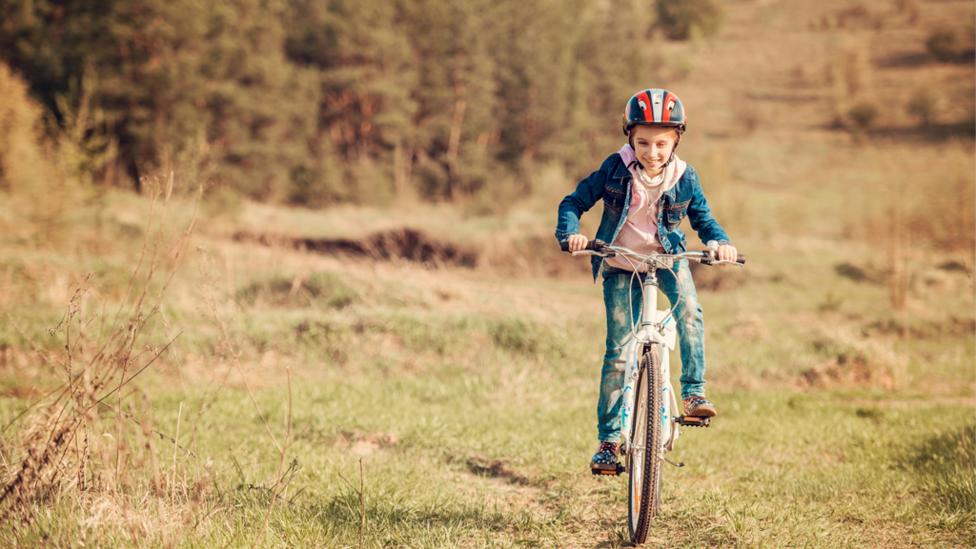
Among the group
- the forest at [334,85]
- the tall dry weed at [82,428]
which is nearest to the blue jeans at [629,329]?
the tall dry weed at [82,428]

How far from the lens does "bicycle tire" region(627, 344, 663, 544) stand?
4.16 m

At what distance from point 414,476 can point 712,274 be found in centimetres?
2021

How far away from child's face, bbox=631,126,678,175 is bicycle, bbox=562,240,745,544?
0.57 m

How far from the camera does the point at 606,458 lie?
4.75 m

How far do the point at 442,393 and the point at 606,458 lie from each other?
4.68 metres

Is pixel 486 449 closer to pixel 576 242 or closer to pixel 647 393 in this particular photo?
pixel 647 393

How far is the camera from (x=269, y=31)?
35219mm

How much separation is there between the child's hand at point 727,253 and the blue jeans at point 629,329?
1.01 feet

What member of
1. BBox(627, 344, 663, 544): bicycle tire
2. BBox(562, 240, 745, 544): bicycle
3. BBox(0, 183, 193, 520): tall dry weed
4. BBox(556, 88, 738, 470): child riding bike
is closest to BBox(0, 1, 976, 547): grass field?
BBox(0, 183, 193, 520): tall dry weed

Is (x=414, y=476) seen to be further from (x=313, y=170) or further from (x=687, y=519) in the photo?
(x=313, y=170)

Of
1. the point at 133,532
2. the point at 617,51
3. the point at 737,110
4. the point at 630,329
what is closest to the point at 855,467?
the point at 630,329

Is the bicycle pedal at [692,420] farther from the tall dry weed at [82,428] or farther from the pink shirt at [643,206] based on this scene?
the tall dry weed at [82,428]

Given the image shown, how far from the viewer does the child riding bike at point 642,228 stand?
15.0ft

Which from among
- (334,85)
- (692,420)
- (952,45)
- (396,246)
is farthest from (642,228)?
(952,45)
